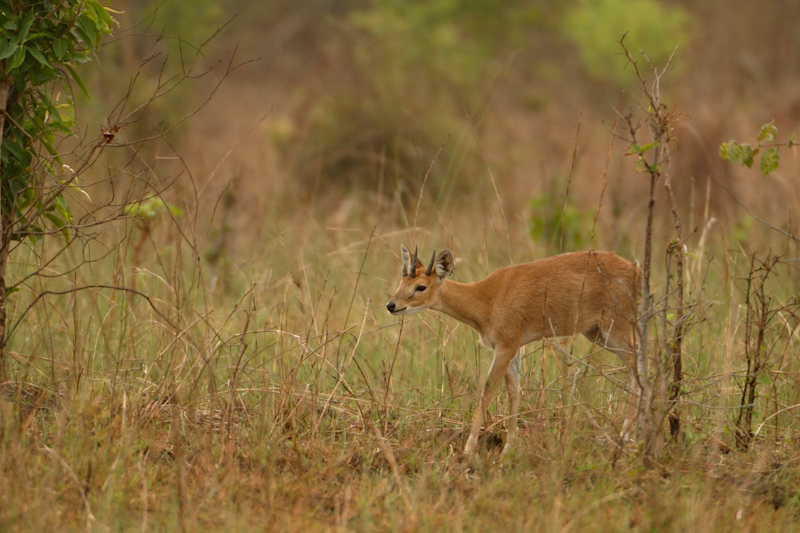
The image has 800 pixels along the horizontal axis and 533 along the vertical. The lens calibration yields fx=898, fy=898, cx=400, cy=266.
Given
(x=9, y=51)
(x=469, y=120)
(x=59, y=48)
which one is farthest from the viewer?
(x=469, y=120)

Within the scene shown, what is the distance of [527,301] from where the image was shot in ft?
20.3

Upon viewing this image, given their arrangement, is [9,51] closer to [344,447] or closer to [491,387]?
[344,447]

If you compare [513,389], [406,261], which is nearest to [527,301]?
[513,389]

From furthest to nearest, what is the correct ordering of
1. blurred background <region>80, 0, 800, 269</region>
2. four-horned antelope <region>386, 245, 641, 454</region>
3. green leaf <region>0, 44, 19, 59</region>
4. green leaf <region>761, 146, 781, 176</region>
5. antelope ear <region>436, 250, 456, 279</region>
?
blurred background <region>80, 0, 800, 269</region>, antelope ear <region>436, 250, 456, 279</region>, four-horned antelope <region>386, 245, 641, 454</region>, green leaf <region>761, 146, 781, 176</region>, green leaf <region>0, 44, 19, 59</region>

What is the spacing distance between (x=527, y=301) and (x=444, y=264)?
63cm

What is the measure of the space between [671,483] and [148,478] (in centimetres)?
267

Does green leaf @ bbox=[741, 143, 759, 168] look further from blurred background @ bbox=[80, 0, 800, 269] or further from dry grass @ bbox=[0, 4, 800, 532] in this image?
dry grass @ bbox=[0, 4, 800, 532]

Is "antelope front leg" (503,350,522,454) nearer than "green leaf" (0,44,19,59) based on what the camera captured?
No

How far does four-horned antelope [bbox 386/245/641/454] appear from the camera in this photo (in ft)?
19.9

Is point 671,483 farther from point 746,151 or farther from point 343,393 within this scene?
point 343,393

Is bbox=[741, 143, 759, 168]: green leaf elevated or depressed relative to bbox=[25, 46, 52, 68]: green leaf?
depressed

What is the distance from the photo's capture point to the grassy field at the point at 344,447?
4230mm

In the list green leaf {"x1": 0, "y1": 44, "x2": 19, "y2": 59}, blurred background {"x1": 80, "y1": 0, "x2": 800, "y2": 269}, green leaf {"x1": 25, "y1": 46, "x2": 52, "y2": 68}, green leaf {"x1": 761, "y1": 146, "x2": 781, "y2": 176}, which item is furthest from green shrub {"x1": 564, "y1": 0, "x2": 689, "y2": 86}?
green leaf {"x1": 0, "y1": 44, "x2": 19, "y2": 59}

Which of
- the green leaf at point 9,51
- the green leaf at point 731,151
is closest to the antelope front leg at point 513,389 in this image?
the green leaf at point 731,151
